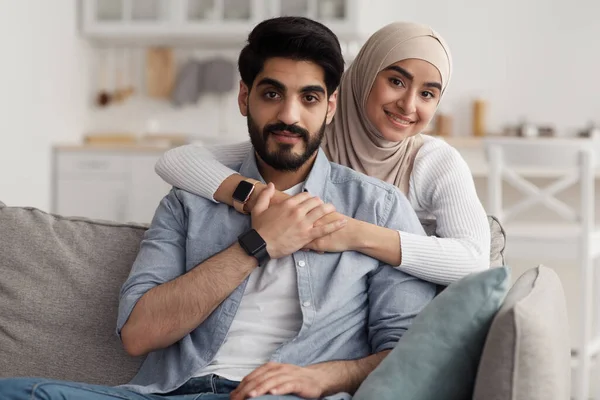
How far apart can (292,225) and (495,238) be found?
550mm

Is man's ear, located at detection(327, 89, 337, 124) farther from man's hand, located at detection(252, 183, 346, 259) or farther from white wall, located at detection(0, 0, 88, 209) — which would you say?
white wall, located at detection(0, 0, 88, 209)

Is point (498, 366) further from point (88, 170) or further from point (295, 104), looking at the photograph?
point (88, 170)

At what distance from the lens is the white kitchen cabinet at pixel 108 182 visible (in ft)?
16.4

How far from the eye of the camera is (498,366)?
55.2 inches

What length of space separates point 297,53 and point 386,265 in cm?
46

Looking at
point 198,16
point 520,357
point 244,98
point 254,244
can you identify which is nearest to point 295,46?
point 244,98

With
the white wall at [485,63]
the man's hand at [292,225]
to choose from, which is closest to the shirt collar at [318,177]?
the man's hand at [292,225]

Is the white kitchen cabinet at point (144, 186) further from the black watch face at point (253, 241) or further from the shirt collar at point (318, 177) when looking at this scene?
the black watch face at point (253, 241)

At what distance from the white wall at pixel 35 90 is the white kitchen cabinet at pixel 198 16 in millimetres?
181

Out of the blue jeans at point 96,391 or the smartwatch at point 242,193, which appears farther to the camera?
the smartwatch at point 242,193

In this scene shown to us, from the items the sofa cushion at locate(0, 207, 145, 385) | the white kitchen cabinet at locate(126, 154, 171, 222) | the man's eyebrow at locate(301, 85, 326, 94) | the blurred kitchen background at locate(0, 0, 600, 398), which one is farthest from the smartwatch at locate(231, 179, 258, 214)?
the white kitchen cabinet at locate(126, 154, 171, 222)

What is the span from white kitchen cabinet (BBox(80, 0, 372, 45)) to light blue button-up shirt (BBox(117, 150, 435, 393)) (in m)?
3.38

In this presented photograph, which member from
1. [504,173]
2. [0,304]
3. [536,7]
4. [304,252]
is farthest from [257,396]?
[536,7]

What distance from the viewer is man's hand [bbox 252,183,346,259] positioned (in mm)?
1782
